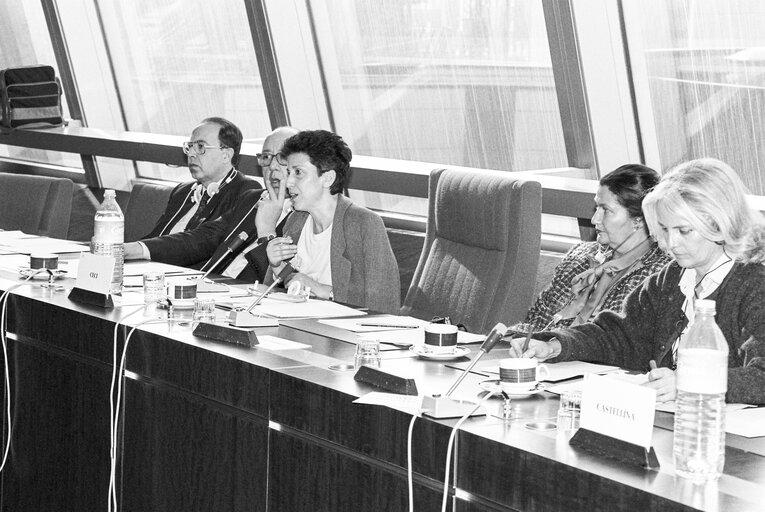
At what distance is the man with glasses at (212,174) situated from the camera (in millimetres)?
4301

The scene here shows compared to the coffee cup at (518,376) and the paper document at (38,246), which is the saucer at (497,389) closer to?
the coffee cup at (518,376)

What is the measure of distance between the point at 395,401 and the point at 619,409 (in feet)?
1.48

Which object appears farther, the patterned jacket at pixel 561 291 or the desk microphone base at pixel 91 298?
the patterned jacket at pixel 561 291

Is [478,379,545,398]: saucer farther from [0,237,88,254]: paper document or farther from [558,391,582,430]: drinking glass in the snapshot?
[0,237,88,254]: paper document

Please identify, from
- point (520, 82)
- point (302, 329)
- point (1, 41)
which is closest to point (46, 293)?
point (302, 329)

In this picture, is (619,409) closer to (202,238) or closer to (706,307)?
(706,307)

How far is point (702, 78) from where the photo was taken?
3.87 meters

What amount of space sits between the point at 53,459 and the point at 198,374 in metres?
0.72

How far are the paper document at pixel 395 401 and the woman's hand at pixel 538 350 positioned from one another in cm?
39

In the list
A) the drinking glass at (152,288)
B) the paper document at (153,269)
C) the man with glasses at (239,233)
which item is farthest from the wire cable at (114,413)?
the man with glasses at (239,233)

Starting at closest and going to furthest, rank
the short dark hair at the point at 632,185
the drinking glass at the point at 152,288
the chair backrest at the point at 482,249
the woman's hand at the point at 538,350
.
Result: the woman's hand at the point at 538,350 < the drinking glass at the point at 152,288 < the short dark hair at the point at 632,185 < the chair backrest at the point at 482,249

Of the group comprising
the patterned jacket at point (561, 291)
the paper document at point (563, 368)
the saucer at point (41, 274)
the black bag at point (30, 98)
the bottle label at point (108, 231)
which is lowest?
the patterned jacket at point (561, 291)

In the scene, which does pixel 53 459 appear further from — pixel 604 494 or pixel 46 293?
pixel 604 494

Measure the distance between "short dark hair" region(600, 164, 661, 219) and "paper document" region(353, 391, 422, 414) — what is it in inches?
50.8
